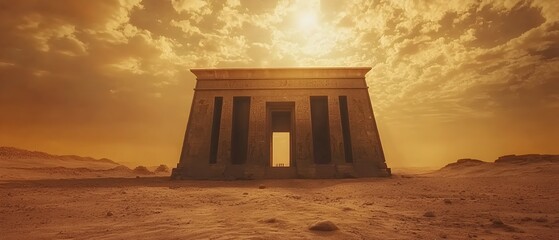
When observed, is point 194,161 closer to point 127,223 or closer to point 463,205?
point 127,223

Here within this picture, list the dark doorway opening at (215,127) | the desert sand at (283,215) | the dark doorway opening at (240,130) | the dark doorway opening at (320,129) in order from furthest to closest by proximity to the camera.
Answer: the dark doorway opening at (320,129) < the dark doorway opening at (240,130) < the dark doorway opening at (215,127) < the desert sand at (283,215)

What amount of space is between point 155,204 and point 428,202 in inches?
244

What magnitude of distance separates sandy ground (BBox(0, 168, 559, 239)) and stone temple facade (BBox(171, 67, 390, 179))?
222 inches

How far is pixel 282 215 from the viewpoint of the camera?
5.08m

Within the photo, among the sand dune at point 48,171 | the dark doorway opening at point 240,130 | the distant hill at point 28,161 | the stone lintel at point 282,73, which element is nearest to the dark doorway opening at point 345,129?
the stone lintel at point 282,73

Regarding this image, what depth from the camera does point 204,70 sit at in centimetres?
1598

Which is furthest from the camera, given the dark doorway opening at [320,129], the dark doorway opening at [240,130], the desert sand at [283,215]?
the dark doorway opening at [320,129]

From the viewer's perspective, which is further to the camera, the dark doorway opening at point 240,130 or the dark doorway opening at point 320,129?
the dark doorway opening at point 320,129

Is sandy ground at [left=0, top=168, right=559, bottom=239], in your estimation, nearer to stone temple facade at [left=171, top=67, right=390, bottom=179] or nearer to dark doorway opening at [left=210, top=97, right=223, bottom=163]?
stone temple facade at [left=171, top=67, right=390, bottom=179]

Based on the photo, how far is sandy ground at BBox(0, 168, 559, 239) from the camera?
4.10 metres

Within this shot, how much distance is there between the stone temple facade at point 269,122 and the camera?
14.1 metres

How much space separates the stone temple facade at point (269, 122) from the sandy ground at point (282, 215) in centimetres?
564

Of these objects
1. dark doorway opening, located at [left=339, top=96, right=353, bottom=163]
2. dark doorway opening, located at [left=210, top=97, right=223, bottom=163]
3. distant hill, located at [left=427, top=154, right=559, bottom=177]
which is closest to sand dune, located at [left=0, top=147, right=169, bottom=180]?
dark doorway opening, located at [left=210, top=97, right=223, bottom=163]

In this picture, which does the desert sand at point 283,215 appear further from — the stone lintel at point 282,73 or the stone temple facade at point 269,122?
the stone lintel at point 282,73
